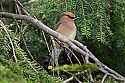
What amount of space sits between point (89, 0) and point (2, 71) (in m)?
0.67

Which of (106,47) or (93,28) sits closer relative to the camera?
(93,28)

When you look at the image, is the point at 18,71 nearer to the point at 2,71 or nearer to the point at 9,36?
the point at 2,71

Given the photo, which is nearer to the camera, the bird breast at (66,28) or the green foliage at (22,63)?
the green foliage at (22,63)

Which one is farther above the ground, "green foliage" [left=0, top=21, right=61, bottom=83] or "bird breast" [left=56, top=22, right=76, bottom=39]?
"green foliage" [left=0, top=21, right=61, bottom=83]

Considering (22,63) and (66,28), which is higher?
(22,63)

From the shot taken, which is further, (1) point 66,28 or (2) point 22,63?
(1) point 66,28

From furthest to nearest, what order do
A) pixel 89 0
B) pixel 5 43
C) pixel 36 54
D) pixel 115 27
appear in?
1. pixel 36 54
2. pixel 115 27
3. pixel 89 0
4. pixel 5 43

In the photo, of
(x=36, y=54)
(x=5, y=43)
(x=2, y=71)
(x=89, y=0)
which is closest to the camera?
(x=2, y=71)

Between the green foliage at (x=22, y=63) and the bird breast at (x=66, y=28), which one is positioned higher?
the green foliage at (x=22, y=63)

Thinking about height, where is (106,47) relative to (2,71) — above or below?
below

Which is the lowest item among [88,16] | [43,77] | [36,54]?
[36,54]

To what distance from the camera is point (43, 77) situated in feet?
3.01

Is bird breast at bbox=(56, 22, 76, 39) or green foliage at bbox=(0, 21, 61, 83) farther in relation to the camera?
bird breast at bbox=(56, 22, 76, 39)

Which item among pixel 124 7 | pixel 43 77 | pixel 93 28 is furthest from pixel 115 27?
pixel 43 77
